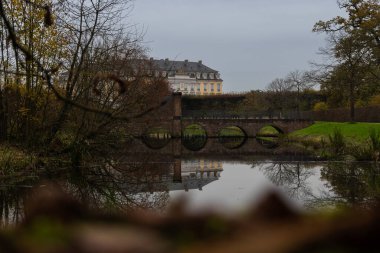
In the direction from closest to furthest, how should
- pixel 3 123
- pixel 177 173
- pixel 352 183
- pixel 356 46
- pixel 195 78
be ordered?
pixel 352 183, pixel 3 123, pixel 177 173, pixel 356 46, pixel 195 78

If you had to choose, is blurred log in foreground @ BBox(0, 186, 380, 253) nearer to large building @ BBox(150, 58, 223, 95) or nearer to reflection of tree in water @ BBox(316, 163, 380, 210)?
reflection of tree in water @ BBox(316, 163, 380, 210)

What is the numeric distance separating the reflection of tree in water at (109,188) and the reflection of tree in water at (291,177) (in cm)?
377

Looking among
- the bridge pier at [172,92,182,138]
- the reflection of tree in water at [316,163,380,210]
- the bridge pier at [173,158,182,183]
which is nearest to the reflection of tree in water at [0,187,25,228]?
the bridge pier at [173,158,182,183]

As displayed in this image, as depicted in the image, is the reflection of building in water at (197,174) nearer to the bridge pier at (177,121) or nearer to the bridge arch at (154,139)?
the bridge arch at (154,139)

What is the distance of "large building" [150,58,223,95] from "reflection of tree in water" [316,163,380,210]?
3606 inches

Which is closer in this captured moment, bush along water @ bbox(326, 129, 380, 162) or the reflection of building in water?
the reflection of building in water

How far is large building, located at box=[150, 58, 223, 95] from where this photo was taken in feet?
364

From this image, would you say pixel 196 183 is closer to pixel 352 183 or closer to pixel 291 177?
pixel 291 177

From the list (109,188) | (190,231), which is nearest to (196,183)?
(109,188)

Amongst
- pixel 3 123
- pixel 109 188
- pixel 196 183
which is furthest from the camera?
pixel 3 123

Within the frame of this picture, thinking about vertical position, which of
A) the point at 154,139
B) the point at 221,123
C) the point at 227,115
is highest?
the point at 227,115

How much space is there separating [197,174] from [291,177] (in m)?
3.80

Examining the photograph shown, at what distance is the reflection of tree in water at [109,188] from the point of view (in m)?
10.4

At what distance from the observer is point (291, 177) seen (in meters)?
16.6
